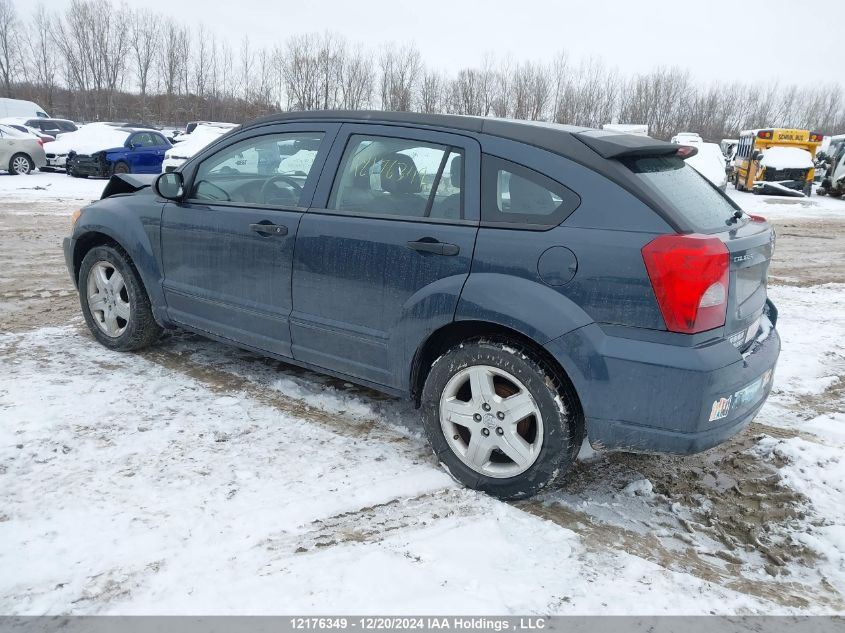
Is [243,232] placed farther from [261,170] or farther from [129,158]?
[129,158]

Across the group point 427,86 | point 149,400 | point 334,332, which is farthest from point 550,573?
point 427,86

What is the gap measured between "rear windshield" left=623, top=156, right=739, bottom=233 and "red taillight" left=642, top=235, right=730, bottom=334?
183 millimetres

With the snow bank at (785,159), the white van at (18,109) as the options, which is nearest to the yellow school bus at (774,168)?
the snow bank at (785,159)

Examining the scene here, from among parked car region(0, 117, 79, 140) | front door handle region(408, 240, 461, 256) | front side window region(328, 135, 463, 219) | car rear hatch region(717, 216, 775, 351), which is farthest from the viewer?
parked car region(0, 117, 79, 140)

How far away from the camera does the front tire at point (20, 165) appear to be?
761 inches

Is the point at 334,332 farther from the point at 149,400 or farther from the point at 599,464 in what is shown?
the point at 599,464

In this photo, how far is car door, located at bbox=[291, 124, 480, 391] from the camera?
3156 millimetres

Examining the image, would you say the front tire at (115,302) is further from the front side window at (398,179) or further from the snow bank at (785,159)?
the snow bank at (785,159)

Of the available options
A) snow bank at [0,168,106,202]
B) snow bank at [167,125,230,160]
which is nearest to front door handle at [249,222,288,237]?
snow bank at [0,168,106,202]

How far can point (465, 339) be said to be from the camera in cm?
319

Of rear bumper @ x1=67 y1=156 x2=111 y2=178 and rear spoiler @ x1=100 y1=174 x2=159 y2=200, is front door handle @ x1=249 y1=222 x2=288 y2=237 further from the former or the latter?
rear bumper @ x1=67 y1=156 x2=111 y2=178

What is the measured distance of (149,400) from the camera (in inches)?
157

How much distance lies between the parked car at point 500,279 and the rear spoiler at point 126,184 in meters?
1.03

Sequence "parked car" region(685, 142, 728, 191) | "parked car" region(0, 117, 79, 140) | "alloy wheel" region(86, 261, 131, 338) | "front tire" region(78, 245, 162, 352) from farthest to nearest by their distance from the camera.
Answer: "parked car" region(0, 117, 79, 140) → "parked car" region(685, 142, 728, 191) → "alloy wheel" region(86, 261, 131, 338) → "front tire" region(78, 245, 162, 352)
